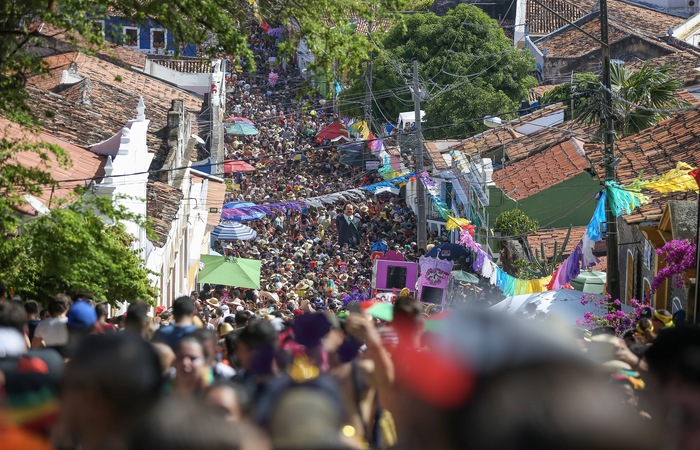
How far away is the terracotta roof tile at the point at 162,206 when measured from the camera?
23109 mm

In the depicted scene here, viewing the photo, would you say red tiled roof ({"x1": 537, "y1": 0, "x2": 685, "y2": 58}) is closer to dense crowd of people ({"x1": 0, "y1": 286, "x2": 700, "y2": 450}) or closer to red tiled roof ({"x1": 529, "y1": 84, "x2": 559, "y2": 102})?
red tiled roof ({"x1": 529, "y1": 84, "x2": 559, "y2": 102})

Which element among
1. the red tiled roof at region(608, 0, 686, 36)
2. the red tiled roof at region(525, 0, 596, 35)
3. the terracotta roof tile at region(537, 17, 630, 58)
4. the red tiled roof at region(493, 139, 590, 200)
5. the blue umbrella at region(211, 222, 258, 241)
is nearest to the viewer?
the red tiled roof at region(493, 139, 590, 200)

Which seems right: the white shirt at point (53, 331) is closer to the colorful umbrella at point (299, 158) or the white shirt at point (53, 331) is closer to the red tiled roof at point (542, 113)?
the red tiled roof at point (542, 113)

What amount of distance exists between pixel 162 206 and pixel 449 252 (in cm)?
1228

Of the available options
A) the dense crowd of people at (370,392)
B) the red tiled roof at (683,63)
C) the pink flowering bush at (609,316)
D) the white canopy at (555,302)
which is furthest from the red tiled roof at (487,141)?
the dense crowd of people at (370,392)

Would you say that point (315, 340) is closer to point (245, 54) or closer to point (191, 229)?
point (245, 54)

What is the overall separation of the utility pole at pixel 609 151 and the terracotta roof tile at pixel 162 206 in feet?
27.8

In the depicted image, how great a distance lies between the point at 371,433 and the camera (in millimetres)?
6148

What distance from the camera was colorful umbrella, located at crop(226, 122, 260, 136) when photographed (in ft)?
175

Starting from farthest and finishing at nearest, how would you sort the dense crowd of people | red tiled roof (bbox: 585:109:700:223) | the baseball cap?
red tiled roof (bbox: 585:109:700:223) < the baseball cap < the dense crowd of people

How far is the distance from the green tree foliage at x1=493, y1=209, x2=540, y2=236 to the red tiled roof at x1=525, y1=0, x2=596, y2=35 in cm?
3197

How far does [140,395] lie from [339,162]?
159ft

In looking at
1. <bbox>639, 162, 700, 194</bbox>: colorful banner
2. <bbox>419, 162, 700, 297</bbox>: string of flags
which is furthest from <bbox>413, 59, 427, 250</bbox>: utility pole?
<bbox>639, 162, 700, 194</bbox>: colorful banner

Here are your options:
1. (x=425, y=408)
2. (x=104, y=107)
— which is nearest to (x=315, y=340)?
(x=425, y=408)
